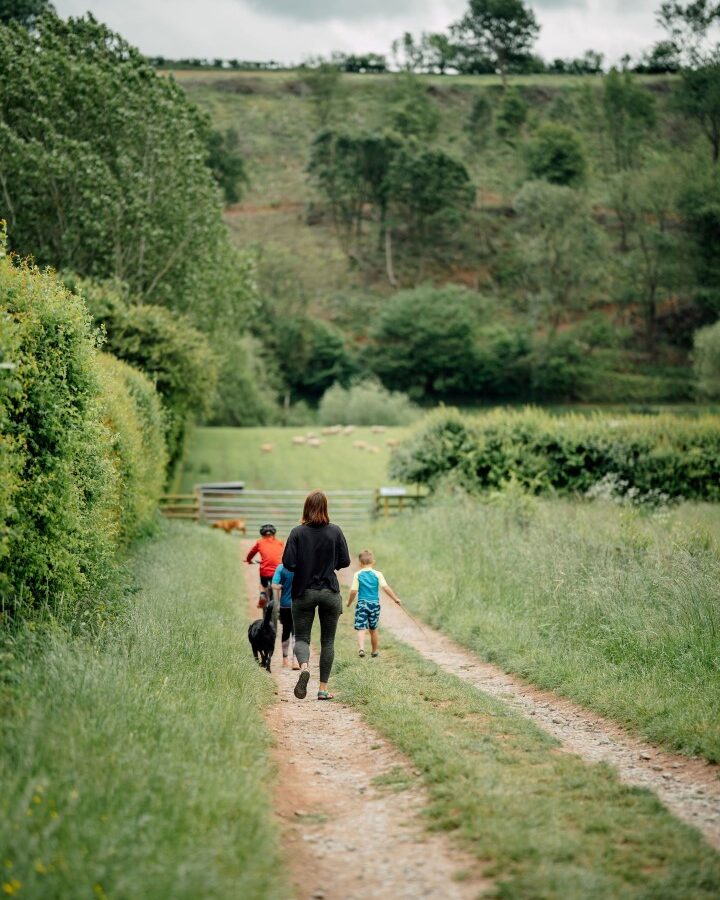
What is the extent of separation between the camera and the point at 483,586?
1520 centimetres

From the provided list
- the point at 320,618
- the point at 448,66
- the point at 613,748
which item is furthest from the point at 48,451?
the point at 448,66

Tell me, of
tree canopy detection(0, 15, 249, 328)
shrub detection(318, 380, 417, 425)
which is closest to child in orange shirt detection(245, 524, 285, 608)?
tree canopy detection(0, 15, 249, 328)

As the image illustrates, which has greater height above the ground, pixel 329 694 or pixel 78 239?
pixel 78 239

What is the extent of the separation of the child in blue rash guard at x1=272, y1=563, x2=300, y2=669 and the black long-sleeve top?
69.5 inches

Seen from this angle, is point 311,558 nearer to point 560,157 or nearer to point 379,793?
point 379,793

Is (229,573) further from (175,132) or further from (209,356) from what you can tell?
(175,132)

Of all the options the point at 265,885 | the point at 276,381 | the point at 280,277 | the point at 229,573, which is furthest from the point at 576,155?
the point at 265,885

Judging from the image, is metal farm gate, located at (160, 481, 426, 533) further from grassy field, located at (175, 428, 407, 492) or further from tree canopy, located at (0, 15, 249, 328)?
tree canopy, located at (0, 15, 249, 328)

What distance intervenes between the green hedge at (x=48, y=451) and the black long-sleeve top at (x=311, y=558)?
2.68m

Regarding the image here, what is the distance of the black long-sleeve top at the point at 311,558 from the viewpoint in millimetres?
9578

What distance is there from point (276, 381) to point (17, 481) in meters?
63.3

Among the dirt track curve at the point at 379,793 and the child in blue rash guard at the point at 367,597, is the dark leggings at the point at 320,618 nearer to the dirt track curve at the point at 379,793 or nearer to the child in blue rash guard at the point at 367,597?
the dirt track curve at the point at 379,793

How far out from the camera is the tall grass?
8.91m

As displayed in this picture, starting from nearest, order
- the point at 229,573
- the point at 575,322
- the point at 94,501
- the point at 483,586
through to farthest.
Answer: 1. the point at 94,501
2. the point at 483,586
3. the point at 229,573
4. the point at 575,322
